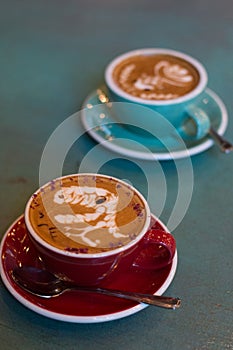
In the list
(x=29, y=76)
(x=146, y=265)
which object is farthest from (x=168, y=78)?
(x=146, y=265)

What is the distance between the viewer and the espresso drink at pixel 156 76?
0.92 m

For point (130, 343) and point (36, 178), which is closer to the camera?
point (130, 343)

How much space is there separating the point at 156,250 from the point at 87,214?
0.33 ft

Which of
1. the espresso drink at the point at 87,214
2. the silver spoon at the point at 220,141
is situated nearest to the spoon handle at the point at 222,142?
the silver spoon at the point at 220,141

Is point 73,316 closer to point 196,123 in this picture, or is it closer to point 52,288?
point 52,288

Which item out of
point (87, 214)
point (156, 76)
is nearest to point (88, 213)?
point (87, 214)

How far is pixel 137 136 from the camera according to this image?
0.92 metres

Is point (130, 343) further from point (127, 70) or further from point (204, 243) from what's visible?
point (127, 70)

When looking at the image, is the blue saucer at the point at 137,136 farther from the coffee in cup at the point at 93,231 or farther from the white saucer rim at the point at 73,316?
the white saucer rim at the point at 73,316

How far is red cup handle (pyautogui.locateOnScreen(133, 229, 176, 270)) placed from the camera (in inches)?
24.8

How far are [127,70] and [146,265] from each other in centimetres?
46

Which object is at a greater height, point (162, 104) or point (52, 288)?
point (162, 104)

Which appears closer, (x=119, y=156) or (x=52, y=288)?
(x=52, y=288)

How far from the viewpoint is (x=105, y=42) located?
1.23 m
